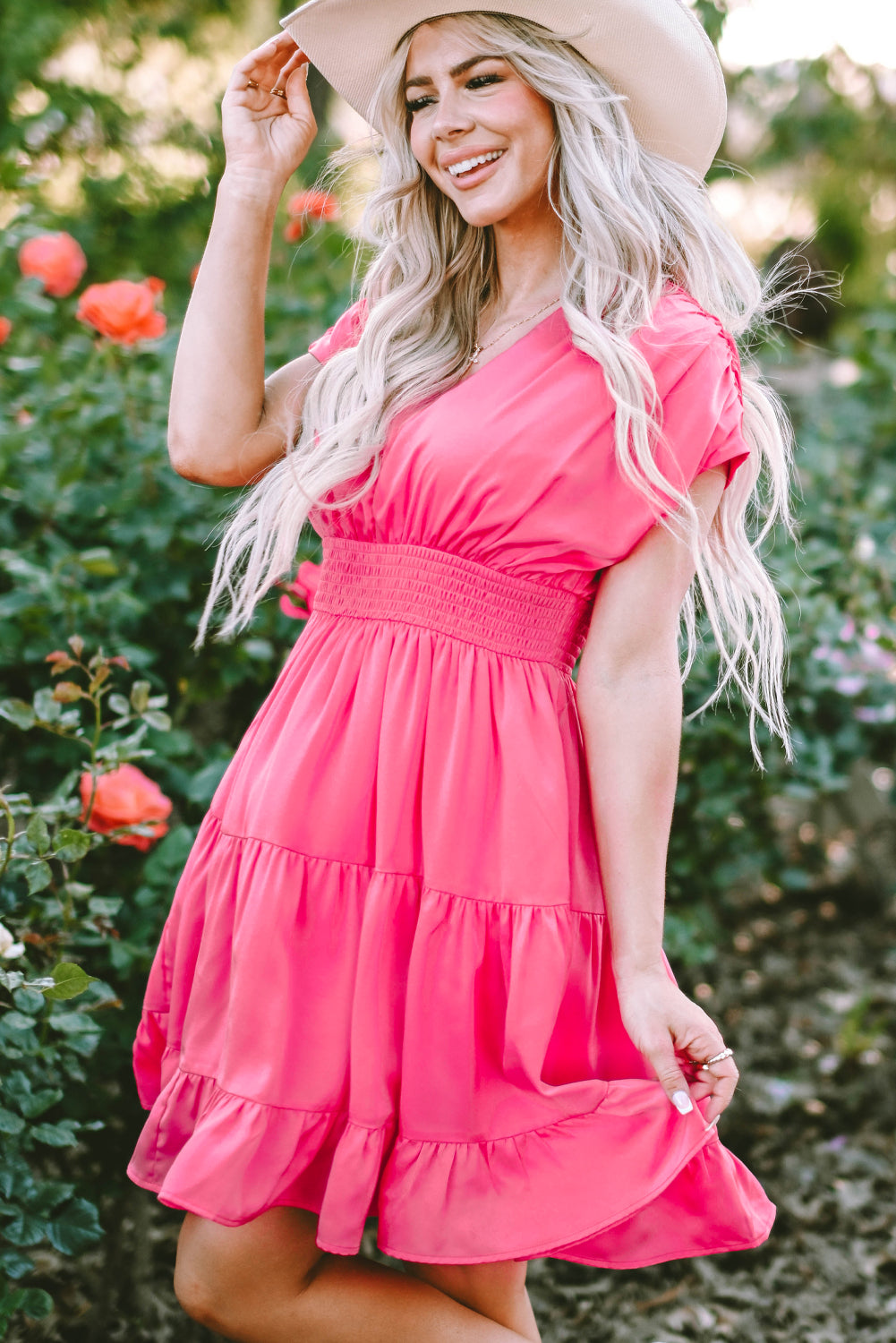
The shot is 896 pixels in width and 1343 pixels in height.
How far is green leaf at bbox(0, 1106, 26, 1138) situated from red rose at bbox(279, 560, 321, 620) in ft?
2.79

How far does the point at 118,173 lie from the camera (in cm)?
528

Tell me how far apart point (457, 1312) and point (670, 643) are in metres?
0.88

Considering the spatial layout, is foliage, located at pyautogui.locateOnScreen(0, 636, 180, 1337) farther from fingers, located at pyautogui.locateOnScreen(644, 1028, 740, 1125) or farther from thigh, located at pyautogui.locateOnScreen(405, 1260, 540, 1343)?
fingers, located at pyautogui.locateOnScreen(644, 1028, 740, 1125)

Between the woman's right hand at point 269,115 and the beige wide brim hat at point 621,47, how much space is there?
4 centimetres

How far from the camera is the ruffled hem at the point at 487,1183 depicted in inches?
56.2

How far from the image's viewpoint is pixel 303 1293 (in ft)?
4.95

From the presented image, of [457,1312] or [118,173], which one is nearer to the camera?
[457,1312]

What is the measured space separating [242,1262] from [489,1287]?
320 millimetres

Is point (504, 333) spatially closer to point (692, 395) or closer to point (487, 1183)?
point (692, 395)

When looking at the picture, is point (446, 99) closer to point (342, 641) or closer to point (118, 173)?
point (342, 641)

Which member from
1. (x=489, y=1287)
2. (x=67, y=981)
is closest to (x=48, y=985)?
(x=67, y=981)

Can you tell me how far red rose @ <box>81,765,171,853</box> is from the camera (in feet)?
6.13

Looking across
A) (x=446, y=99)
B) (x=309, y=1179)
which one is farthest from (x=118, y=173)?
(x=309, y=1179)

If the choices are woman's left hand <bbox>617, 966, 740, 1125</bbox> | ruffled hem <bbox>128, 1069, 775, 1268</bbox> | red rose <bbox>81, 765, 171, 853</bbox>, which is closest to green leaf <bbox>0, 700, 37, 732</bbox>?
red rose <bbox>81, 765, 171, 853</bbox>
